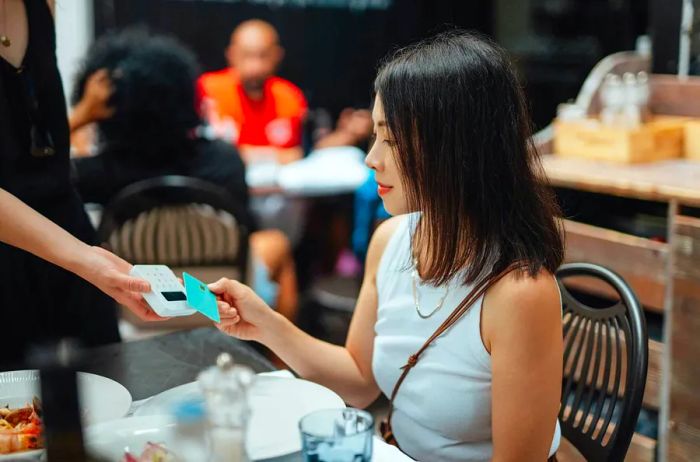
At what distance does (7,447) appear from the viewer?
94 centimetres

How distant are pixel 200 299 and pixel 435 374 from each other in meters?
0.38

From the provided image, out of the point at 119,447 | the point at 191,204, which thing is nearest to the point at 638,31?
the point at 191,204

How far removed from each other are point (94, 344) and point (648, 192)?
1523 mm

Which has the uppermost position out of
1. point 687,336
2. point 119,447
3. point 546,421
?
point 119,447

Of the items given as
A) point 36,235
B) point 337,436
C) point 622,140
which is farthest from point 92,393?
point 622,140

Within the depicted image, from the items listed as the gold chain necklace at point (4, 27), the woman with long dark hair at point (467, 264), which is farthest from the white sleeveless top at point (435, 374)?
the gold chain necklace at point (4, 27)

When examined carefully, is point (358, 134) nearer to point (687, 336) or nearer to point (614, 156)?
point (614, 156)

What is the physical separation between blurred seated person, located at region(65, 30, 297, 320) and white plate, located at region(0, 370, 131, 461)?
4.94ft

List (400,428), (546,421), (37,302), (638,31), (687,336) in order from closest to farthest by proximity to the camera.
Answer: (546,421), (400,428), (37,302), (687,336), (638,31)

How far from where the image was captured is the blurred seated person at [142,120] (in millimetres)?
2705

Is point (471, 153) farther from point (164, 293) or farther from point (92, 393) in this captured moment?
point (92, 393)

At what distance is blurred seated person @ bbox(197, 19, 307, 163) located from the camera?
→ 173 inches

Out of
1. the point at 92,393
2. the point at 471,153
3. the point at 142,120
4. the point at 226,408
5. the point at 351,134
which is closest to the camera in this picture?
the point at 226,408

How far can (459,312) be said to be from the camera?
123 centimetres
